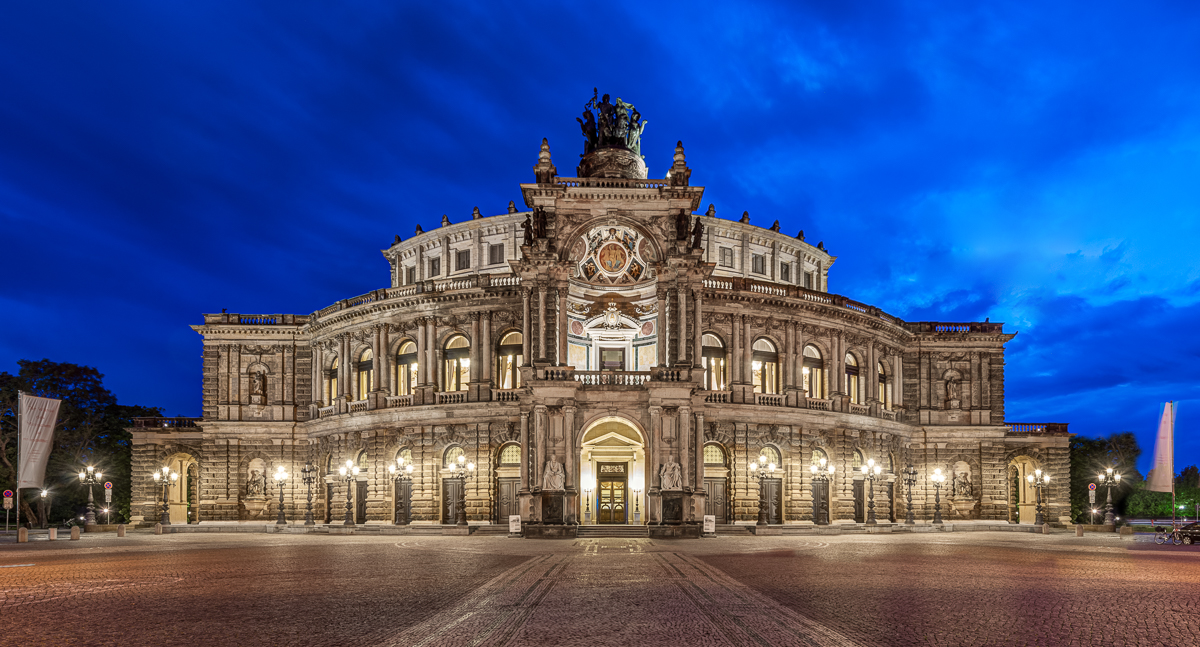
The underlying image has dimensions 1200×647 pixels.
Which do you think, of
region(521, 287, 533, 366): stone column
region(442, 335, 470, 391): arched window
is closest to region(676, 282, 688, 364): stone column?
region(521, 287, 533, 366): stone column

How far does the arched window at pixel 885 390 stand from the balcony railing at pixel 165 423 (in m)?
49.3

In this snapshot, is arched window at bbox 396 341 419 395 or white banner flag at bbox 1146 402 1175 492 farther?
arched window at bbox 396 341 419 395

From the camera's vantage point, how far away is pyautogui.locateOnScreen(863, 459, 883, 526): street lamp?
169 feet

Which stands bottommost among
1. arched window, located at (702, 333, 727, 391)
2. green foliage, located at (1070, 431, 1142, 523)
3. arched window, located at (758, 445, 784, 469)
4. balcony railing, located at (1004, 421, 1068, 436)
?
green foliage, located at (1070, 431, 1142, 523)

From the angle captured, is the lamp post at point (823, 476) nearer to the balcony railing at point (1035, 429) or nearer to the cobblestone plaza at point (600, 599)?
the balcony railing at point (1035, 429)

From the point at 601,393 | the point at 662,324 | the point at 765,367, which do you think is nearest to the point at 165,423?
the point at 601,393

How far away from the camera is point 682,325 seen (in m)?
46.5

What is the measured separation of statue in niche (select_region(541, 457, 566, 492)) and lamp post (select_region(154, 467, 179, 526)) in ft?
87.2

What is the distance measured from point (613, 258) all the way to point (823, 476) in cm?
2144

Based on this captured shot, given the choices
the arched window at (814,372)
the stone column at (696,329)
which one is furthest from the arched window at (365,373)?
the arched window at (814,372)

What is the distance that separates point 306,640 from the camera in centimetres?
1300

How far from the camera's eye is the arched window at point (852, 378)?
62344mm

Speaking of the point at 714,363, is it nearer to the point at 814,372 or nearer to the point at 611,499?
the point at 814,372

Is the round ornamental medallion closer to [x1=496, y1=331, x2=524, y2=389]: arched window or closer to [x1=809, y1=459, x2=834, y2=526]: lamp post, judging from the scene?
[x1=496, y1=331, x2=524, y2=389]: arched window
